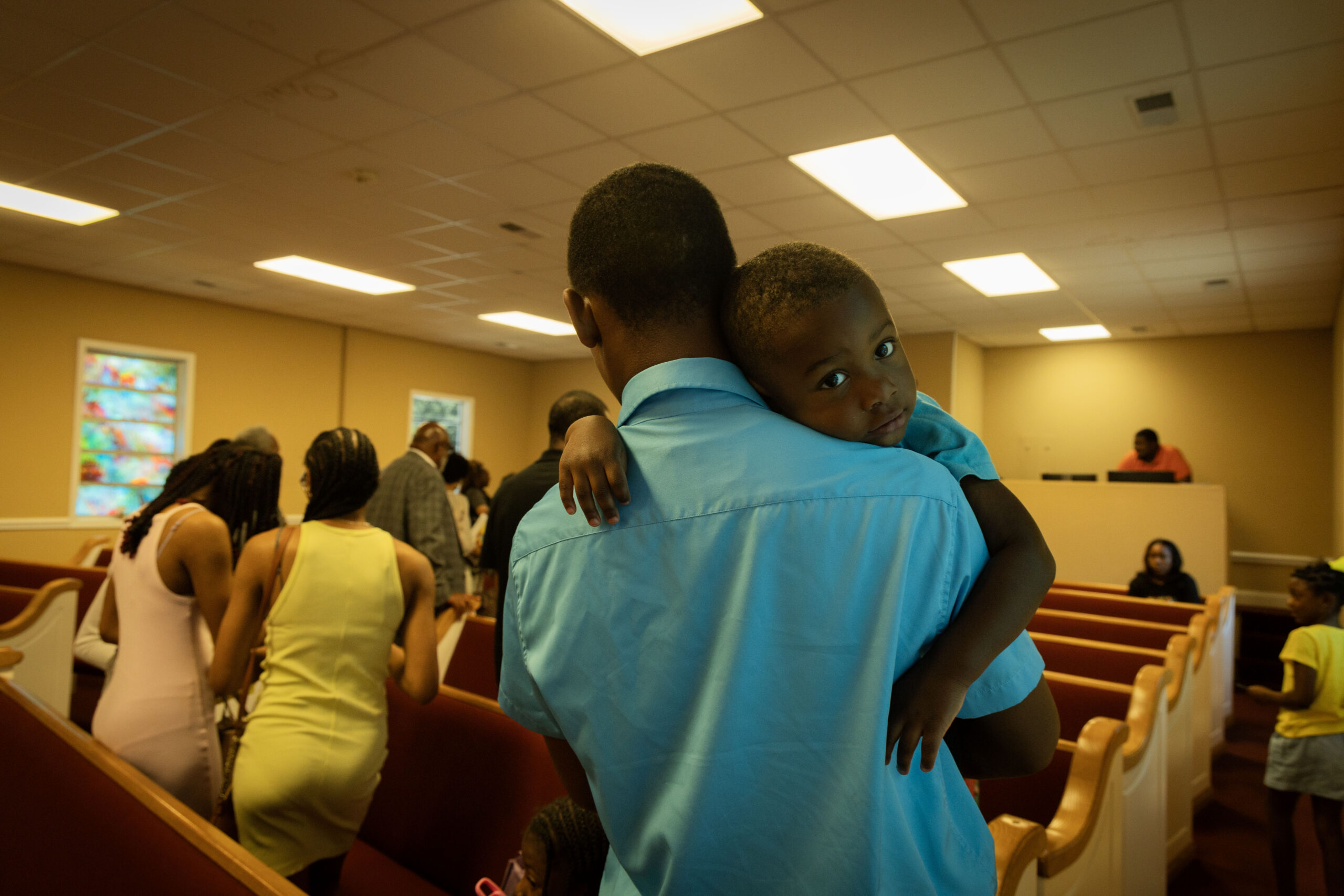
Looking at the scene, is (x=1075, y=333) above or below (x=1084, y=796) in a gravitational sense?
above

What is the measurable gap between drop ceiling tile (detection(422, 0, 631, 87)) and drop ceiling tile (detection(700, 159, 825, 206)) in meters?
1.16

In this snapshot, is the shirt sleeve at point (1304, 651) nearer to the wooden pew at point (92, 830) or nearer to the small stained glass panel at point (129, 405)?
the wooden pew at point (92, 830)

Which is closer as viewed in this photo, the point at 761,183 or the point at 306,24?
the point at 306,24

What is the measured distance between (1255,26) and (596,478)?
3.65m

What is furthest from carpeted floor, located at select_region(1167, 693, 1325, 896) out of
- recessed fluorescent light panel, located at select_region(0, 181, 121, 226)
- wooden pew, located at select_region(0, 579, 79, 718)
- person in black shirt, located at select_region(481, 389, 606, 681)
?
recessed fluorescent light panel, located at select_region(0, 181, 121, 226)

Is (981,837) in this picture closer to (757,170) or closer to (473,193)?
(757,170)

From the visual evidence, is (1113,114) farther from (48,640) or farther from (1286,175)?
(48,640)

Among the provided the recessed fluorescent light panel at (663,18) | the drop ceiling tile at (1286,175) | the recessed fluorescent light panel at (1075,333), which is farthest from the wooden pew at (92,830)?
the recessed fluorescent light panel at (1075,333)

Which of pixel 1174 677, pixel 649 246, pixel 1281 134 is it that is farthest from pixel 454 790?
pixel 1281 134

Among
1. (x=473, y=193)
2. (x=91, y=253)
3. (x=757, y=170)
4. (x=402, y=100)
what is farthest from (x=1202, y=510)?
(x=91, y=253)

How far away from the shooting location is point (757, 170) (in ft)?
15.3

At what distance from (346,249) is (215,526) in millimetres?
5057

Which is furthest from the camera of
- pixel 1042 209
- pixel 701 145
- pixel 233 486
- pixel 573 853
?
pixel 1042 209

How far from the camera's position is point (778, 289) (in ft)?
2.52
